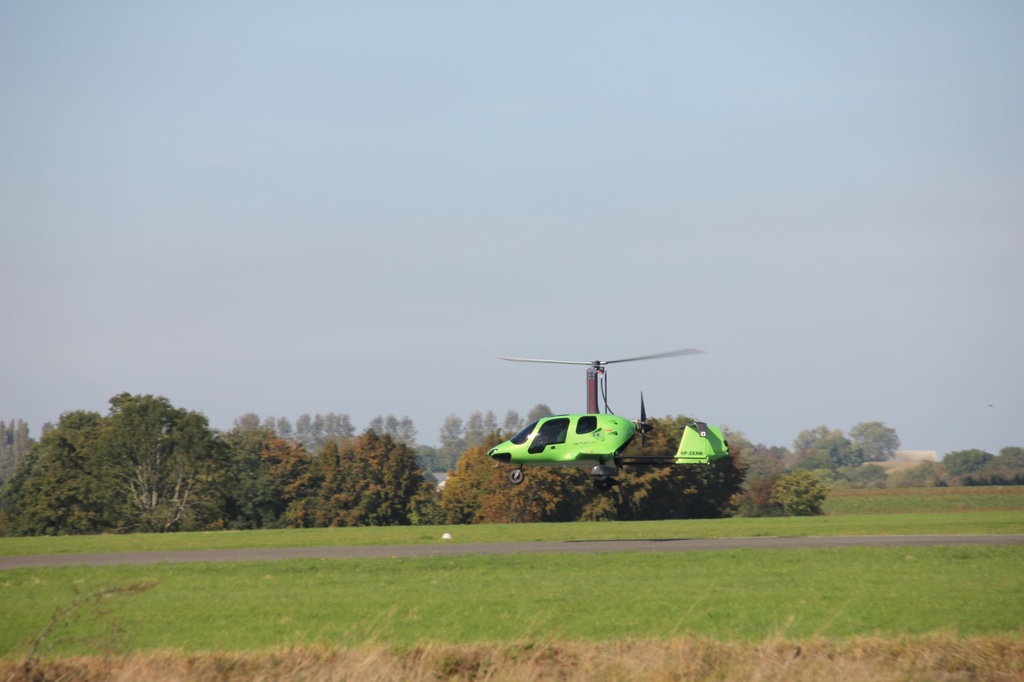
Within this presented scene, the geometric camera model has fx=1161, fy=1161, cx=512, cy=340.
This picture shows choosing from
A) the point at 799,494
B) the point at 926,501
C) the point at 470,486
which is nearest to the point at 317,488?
the point at 470,486

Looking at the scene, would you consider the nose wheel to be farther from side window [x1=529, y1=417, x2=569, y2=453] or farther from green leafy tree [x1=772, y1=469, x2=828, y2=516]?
green leafy tree [x1=772, y1=469, x2=828, y2=516]

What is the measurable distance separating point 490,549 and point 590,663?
64.8 feet

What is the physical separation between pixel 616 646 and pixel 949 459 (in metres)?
186

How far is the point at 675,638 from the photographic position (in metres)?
21.3

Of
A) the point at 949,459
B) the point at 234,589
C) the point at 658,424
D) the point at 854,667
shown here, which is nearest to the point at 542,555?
the point at 234,589

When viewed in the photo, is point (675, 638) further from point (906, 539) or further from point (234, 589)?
point (906, 539)

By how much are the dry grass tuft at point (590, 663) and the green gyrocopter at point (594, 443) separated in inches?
619

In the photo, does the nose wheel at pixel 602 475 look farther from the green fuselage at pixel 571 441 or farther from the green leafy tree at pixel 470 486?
the green leafy tree at pixel 470 486

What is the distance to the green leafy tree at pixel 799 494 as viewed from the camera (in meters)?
92.8

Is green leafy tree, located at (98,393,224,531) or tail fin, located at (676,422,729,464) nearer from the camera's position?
tail fin, located at (676,422,729,464)

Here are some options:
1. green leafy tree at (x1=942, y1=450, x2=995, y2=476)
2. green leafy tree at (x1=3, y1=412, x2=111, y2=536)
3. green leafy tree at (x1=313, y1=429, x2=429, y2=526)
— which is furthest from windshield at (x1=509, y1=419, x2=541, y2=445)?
green leafy tree at (x1=942, y1=450, x2=995, y2=476)

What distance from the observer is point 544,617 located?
24.8 m

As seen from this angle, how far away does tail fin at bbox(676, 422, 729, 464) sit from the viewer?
38.1 m

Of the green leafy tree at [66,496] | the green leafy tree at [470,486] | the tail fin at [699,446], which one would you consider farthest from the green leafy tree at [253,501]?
the tail fin at [699,446]
